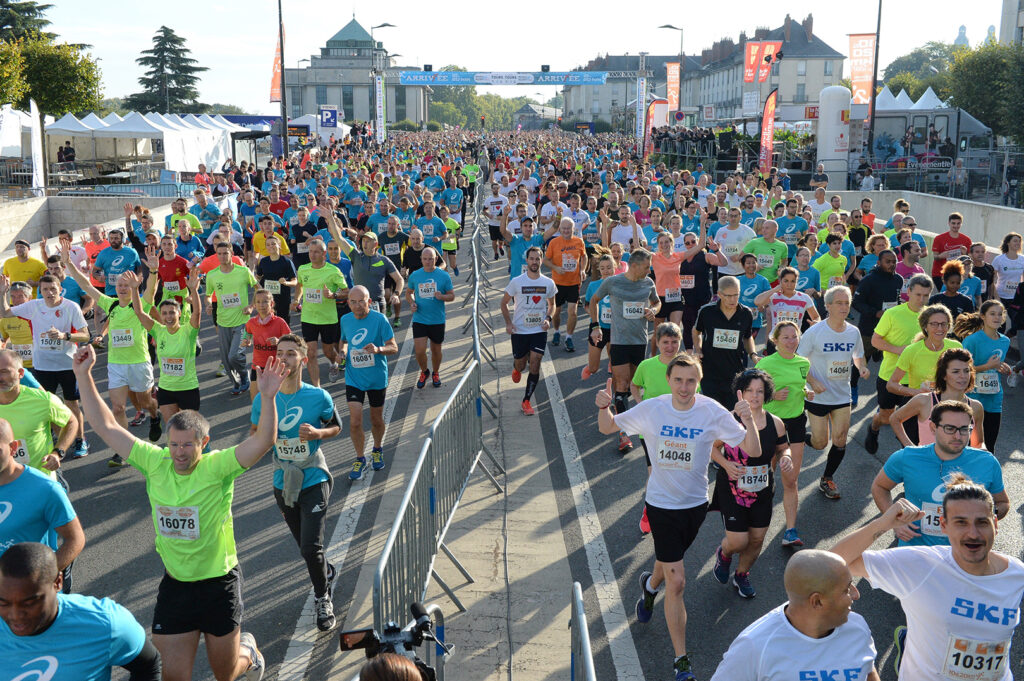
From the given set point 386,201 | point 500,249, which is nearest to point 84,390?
point 386,201

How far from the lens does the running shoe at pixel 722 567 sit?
6.30 metres

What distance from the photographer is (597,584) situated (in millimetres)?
6438

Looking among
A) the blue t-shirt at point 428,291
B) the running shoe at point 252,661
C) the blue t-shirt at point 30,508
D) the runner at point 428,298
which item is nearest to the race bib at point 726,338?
the runner at point 428,298

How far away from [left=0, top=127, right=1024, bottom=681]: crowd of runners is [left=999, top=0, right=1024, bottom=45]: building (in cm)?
5610

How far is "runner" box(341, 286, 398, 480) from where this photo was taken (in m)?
8.35

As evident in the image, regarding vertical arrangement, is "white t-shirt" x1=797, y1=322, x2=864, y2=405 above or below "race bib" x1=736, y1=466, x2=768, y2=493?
above

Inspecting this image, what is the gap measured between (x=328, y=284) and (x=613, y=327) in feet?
11.4

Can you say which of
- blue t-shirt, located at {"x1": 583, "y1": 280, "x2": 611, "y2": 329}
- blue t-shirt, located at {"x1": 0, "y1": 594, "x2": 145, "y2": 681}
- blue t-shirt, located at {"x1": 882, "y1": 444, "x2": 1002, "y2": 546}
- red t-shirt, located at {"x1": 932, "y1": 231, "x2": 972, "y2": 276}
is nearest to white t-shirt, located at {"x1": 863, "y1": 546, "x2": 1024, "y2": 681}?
blue t-shirt, located at {"x1": 882, "y1": 444, "x2": 1002, "y2": 546}

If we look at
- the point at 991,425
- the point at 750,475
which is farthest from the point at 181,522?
the point at 991,425

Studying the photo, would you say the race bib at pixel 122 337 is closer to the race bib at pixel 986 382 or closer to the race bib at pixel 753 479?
the race bib at pixel 753 479

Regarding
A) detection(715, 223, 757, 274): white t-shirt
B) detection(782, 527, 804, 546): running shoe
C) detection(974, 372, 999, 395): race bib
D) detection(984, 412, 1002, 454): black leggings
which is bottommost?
detection(782, 527, 804, 546): running shoe

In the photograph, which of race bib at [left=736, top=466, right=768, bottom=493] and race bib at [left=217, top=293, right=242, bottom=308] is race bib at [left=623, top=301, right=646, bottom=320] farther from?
race bib at [left=217, top=293, right=242, bottom=308]

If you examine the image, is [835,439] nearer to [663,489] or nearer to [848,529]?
[848,529]

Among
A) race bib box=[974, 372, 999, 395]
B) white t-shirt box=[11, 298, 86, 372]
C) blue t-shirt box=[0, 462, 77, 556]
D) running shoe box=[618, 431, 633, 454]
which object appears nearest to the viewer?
blue t-shirt box=[0, 462, 77, 556]
